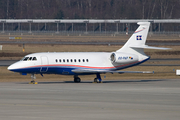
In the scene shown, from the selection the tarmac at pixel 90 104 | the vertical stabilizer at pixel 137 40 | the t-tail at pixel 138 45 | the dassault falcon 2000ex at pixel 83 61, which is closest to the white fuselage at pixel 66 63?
the dassault falcon 2000ex at pixel 83 61

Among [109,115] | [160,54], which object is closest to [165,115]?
[109,115]

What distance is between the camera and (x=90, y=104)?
24.4m

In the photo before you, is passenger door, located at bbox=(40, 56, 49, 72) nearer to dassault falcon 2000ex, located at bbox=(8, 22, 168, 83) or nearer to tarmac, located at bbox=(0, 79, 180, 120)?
dassault falcon 2000ex, located at bbox=(8, 22, 168, 83)

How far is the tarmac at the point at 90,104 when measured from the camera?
19859mm

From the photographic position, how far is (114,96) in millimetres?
28828

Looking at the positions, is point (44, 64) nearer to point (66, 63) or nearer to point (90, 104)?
point (66, 63)

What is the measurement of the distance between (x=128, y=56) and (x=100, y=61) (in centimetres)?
318

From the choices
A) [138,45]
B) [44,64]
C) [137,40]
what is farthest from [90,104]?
[137,40]

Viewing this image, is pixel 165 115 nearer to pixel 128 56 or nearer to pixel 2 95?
pixel 2 95

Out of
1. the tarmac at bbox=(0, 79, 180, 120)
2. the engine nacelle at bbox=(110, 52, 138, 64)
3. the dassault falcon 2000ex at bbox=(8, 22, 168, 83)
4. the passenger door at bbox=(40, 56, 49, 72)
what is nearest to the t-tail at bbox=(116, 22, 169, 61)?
the dassault falcon 2000ex at bbox=(8, 22, 168, 83)

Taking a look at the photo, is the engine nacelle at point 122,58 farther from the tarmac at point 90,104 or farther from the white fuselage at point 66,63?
the tarmac at point 90,104

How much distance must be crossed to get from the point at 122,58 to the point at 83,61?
430 cm

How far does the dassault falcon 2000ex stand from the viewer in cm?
3953

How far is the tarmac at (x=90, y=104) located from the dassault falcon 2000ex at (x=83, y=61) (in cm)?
648
